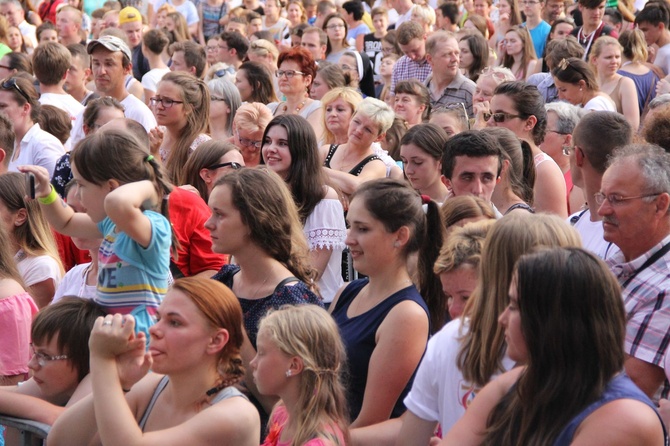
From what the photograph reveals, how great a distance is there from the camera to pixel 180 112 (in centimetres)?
685

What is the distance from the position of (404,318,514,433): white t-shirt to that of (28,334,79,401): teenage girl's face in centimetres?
137

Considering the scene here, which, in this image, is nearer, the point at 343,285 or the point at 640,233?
the point at 640,233

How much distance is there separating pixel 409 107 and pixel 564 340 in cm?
591

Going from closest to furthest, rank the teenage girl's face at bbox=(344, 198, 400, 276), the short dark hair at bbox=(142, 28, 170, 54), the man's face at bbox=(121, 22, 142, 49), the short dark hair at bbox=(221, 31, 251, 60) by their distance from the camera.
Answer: the teenage girl's face at bbox=(344, 198, 400, 276) < the short dark hair at bbox=(142, 28, 170, 54) < the short dark hair at bbox=(221, 31, 251, 60) < the man's face at bbox=(121, 22, 142, 49)

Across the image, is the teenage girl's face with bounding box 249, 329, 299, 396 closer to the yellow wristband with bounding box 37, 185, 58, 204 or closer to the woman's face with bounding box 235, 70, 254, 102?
the yellow wristband with bounding box 37, 185, 58, 204

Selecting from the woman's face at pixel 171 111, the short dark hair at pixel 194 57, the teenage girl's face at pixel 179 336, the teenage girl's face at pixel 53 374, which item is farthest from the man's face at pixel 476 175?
the short dark hair at pixel 194 57

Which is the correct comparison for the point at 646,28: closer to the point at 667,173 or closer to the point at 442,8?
the point at 442,8

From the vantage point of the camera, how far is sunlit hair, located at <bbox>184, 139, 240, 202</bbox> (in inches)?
222

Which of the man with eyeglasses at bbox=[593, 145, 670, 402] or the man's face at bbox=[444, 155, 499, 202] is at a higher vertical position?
the man with eyeglasses at bbox=[593, 145, 670, 402]

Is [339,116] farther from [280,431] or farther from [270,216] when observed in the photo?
[280,431]

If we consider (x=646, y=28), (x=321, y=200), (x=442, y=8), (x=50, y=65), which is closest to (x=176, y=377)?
(x=321, y=200)

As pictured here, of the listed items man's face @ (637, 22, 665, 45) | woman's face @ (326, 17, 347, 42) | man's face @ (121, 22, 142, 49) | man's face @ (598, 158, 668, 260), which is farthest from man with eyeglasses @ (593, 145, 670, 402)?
man's face @ (121, 22, 142, 49)

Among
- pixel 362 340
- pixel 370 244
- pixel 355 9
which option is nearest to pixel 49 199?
pixel 370 244

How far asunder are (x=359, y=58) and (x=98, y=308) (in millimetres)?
7935
